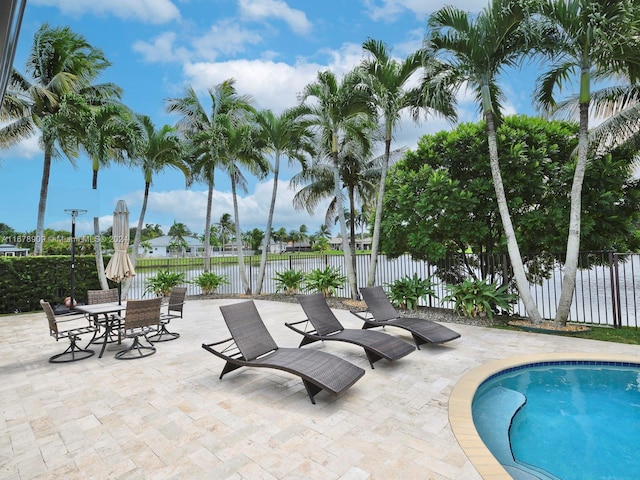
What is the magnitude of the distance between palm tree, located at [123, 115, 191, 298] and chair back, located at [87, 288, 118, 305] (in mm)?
5271

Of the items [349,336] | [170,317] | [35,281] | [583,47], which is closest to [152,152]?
[35,281]

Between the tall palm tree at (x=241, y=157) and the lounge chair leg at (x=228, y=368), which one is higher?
the tall palm tree at (x=241, y=157)

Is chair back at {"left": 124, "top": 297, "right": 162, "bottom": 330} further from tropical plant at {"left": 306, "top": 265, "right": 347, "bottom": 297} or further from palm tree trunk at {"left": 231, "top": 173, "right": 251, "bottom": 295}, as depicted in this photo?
palm tree trunk at {"left": 231, "top": 173, "right": 251, "bottom": 295}

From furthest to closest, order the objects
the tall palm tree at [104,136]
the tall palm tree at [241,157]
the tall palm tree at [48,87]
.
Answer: the tall palm tree at [48,87], the tall palm tree at [241,157], the tall palm tree at [104,136]

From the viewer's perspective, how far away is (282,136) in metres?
12.9

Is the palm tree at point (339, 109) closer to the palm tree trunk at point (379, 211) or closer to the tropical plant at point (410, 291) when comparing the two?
the palm tree trunk at point (379, 211)

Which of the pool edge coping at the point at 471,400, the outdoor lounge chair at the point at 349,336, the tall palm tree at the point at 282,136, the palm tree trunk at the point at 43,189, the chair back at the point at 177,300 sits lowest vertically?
the pool edge coping at the point at 471,400

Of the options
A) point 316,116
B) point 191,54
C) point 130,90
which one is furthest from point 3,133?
point 316,116

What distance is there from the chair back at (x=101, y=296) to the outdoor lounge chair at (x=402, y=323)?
580cm

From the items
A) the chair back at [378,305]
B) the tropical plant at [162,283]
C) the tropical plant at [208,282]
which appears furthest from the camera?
the tropical plant at [208,282]

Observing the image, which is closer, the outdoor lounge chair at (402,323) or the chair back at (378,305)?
the outdoor lounge chair at (402,323)

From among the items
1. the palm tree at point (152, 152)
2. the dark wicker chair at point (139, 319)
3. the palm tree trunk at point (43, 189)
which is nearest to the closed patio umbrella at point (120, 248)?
the dark wicker chair at point (139, 319)

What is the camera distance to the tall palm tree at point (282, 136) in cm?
1255

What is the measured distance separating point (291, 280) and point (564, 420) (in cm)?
1047
